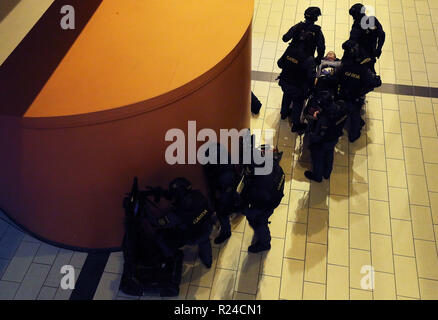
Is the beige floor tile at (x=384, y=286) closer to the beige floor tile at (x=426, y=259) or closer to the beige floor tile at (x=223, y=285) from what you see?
the beige floor tile at (x=426, y=259)

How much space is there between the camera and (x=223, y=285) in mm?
4379

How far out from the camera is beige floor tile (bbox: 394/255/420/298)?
14.0 ft

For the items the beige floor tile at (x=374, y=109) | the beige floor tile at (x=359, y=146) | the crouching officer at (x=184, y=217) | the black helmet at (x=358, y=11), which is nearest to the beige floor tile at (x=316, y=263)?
the crouching officer at (x=184, y=217)

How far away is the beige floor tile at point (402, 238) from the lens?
180 inches

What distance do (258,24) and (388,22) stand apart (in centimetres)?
245

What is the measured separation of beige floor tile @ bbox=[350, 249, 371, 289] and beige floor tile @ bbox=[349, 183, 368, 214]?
1.90 ft

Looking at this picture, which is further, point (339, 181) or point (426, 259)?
point (339, 181)

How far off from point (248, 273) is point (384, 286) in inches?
57.2

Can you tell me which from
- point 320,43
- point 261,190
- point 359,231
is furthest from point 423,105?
point 261,190

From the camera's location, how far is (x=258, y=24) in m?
7.70

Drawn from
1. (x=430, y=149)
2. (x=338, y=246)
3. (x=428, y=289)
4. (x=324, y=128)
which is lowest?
(x=428, y=289)

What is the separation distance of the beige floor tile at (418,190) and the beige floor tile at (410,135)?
578mm

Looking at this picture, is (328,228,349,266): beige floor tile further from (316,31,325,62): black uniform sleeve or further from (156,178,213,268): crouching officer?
(316,31,325,62): black uniform sleeve

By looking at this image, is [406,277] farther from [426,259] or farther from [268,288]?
[268,288]
